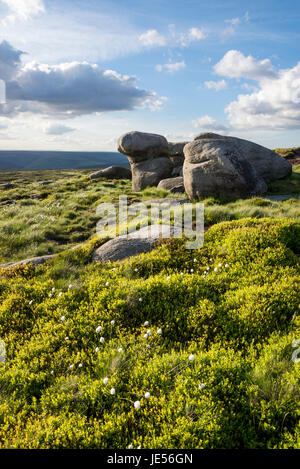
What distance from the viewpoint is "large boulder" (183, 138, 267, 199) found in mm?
17031

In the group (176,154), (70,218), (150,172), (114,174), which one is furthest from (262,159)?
(114,174)

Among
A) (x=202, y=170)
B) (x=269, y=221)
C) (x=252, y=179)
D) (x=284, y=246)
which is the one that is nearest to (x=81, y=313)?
(x=284, y=246)

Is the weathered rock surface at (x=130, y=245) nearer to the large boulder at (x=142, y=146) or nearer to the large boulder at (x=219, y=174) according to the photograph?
the large boulder at (x=219, y=174)

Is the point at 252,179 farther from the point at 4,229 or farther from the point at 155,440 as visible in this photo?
the point at 155,440

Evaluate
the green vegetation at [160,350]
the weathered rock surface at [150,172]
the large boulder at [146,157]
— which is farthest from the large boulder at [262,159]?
the green vegetation at [160,350]

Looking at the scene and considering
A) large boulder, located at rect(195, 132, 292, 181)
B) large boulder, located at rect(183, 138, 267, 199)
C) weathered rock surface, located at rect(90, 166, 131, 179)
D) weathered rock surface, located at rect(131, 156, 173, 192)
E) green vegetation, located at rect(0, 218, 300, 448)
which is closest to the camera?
green vegetation, located at rect(0, 218, 300, 448)

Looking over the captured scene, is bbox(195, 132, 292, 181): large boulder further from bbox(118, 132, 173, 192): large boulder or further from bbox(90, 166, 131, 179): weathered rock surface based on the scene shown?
bbox(90, 166, 131, 179): weathered rock surface

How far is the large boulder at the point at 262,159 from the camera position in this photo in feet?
81.8

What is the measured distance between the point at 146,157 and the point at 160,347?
2731cm

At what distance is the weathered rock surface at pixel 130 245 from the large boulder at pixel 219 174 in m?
7.96

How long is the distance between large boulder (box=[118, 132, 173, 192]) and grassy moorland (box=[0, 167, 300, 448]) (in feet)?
66.4

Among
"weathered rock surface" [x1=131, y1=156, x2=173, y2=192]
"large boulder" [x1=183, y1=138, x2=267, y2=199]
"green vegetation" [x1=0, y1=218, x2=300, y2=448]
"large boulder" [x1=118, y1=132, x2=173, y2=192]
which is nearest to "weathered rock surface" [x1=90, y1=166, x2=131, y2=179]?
"large boulder" [x1=118, y1=132, x2=173, y2=192]

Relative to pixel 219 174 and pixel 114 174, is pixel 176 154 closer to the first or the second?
pixel 114 174

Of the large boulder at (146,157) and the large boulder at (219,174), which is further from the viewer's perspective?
the large boulder at (146,157)
